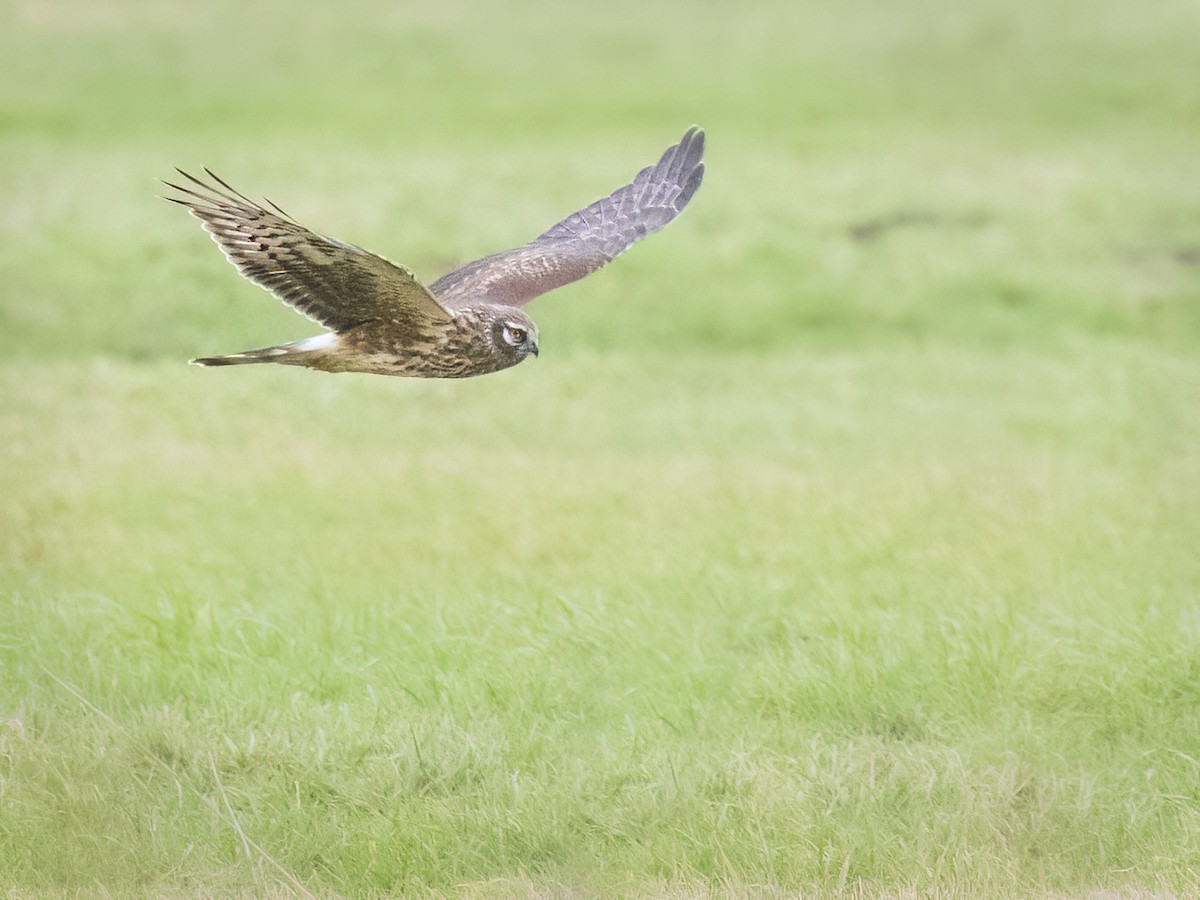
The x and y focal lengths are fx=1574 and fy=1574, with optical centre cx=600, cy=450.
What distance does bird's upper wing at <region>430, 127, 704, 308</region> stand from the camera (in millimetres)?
6677

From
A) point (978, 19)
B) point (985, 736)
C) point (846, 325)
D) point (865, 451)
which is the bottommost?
point (985, 736)

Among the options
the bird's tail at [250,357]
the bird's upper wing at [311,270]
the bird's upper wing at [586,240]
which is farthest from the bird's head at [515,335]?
the bird's tail at [250,357]

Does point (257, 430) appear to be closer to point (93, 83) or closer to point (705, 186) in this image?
point (705, 186)

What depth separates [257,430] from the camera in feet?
39.6

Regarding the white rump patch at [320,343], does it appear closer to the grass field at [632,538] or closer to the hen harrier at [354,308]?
the hen harrier at [354,308]

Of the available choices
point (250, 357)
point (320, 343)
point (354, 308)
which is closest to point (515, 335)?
point (354, 308)

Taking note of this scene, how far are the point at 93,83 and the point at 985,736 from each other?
2488 cm

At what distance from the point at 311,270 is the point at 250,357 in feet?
1.42

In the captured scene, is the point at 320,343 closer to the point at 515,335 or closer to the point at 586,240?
the point at 515,335

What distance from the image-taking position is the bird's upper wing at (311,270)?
5.33m

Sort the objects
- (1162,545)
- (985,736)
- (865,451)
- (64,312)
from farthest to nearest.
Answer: (64,312) < (865,451) < (1162,545) < (985,736)

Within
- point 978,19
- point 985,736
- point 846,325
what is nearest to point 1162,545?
point 985,736

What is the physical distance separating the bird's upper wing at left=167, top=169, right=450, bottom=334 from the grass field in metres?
1.74

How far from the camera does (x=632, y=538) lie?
9.11 metres
